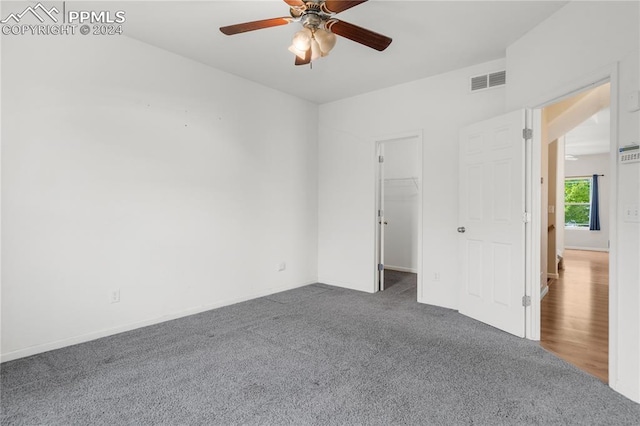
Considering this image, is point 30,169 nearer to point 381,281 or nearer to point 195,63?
point 195,63

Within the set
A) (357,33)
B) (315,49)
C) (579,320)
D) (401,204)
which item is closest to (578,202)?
(401,204)

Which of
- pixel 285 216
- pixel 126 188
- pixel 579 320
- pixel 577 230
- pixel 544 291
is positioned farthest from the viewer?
Answer: pixel 577 230

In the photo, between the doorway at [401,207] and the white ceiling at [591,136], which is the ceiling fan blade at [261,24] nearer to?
the doorway at [401,207]

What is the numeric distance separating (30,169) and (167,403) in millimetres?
2165

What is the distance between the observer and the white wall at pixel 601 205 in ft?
30.3

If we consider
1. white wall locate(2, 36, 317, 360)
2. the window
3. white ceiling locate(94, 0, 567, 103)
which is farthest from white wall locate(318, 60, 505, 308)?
the window

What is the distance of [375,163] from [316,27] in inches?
104

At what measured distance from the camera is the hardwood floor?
2.75m

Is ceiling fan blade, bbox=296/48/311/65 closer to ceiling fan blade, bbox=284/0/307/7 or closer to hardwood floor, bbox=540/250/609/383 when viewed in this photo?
ceiling fan blade, bbox=284/0/307/7

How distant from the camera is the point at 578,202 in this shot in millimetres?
9906

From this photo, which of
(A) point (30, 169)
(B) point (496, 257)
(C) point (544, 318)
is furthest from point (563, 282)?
(A) point (30, 169)

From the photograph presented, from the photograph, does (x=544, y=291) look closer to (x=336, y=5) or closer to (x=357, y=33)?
(x=357, y=33)

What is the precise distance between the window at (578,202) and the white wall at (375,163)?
8.14 metres

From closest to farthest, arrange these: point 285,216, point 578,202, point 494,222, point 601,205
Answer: point 494,222, point 285,216, point 601,205, point 578,202
